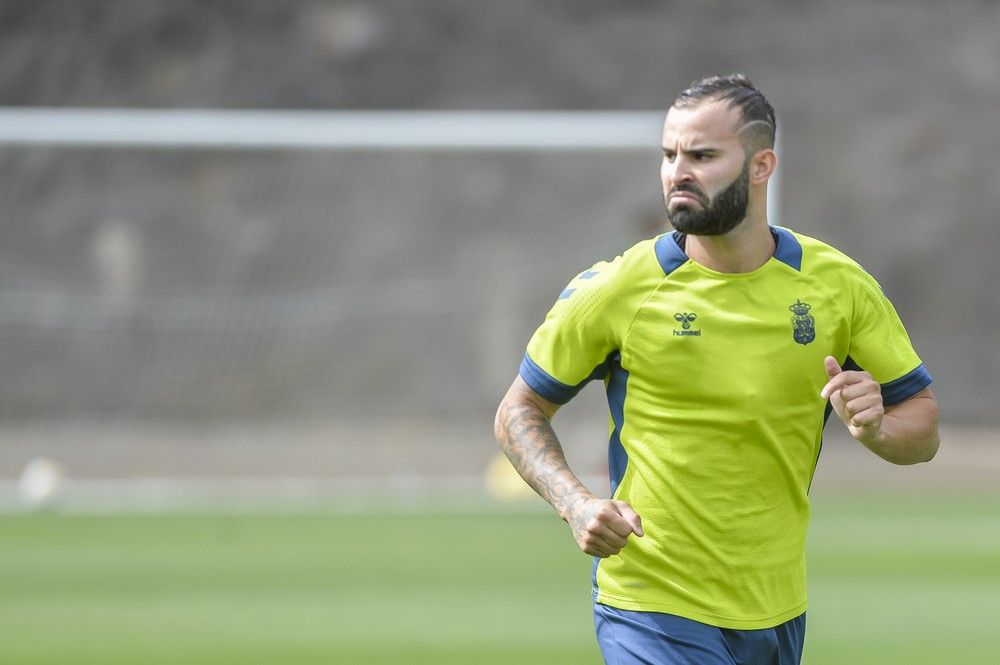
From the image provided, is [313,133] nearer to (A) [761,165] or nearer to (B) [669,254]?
(B) [669,254]

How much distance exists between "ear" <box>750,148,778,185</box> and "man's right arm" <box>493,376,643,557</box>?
0.77 metres

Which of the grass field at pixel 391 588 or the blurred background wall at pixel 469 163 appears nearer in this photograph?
the grass field at pixel 391 588

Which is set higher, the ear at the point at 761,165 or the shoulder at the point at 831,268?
the ear at the point at 761,165

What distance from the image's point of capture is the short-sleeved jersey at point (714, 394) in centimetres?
378

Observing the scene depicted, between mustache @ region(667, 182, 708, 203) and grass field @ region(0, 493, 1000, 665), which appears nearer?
mustache @ region(667, 182, 708, 203)

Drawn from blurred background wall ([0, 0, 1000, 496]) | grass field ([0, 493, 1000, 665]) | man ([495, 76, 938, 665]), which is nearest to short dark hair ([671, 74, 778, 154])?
man ([495, 76, 938, 665])

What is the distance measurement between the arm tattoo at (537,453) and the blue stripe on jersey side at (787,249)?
73 cm

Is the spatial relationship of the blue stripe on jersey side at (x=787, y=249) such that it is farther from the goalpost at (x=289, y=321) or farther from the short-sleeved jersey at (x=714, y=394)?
the goalpost at (x=289, y=321)

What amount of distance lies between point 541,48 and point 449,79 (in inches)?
62.2

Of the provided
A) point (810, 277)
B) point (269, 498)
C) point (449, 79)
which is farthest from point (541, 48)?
point (810, 277)

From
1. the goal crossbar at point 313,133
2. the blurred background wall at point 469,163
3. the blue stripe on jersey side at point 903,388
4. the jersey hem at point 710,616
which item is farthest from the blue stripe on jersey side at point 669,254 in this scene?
the blurred background wall at point 469,163

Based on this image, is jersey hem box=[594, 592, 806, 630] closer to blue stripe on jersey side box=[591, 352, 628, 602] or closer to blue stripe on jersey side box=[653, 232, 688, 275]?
blue stripe on jersey side box=[591, 352, 628, 602]

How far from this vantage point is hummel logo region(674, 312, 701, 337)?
3.81 meters

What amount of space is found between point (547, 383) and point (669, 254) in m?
0.45
